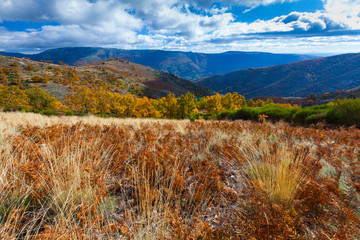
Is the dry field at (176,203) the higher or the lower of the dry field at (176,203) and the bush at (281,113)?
the higher

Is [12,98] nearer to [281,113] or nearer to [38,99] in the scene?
[38,99]

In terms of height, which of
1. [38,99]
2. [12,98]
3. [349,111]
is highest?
[349,111]

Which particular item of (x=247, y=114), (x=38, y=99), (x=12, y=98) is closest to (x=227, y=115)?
(x=247, y=114)

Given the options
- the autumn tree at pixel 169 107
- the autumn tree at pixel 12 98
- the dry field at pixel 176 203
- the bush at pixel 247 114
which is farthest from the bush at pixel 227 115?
the autumn tree at pixel 12 98

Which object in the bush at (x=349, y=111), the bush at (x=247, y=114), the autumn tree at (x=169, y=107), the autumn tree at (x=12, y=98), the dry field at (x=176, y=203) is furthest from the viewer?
the autumn tree at (x=169, y=107)

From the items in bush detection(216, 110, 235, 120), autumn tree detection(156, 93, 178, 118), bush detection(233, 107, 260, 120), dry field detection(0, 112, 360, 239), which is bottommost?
autumn tree detection(156, 93, 178, 118)

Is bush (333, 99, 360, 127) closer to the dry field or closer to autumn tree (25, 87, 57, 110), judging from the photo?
the dry field

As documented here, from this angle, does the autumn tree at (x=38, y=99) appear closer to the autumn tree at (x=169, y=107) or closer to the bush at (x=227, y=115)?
the autumn tree at (x=169, y=107)

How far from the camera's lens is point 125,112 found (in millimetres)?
36062

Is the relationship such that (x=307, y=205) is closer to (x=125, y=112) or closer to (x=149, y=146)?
(x=149, y=146)

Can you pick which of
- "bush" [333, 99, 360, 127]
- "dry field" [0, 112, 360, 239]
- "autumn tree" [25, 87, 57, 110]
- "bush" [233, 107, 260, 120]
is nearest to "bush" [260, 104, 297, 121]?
"bush" [233, 107, 260, 120]

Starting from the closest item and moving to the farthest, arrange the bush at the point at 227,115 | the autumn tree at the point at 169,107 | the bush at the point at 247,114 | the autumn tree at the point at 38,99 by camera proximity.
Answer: the bush at the point at 247,114, the bush at the point at 227,115, the autumn tree at the point at 169,107, the autumn tree at the point at 38,99

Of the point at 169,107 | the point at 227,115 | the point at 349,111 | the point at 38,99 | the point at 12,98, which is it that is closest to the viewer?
the point at 349,111

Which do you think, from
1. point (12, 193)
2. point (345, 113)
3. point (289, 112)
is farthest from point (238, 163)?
point (289, 112)
